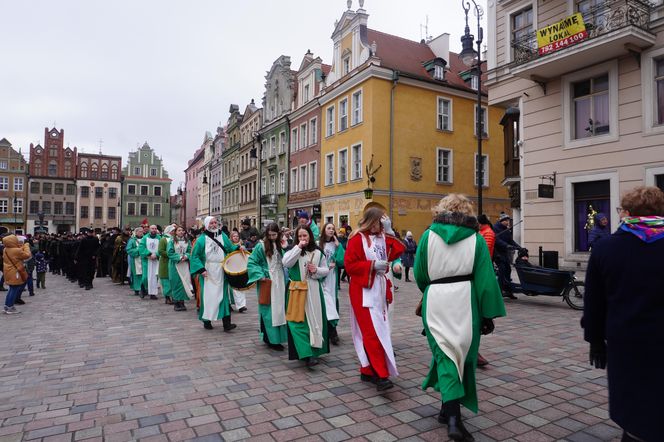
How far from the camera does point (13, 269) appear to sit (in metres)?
10.1

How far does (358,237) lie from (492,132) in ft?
95.3

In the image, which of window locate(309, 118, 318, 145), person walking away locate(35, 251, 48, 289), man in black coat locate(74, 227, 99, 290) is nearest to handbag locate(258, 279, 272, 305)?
man in black coat locate(74, 227, 99, 290)

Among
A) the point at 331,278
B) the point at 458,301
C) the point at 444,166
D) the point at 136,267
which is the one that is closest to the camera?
the point at 458,301

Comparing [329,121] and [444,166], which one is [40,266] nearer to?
[329,121]

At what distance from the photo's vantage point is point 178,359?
19.5ft

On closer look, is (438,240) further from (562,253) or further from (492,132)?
(492,132)

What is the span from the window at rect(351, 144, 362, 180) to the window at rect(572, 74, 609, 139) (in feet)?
44.6

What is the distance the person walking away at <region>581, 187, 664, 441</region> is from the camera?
249 centimetres

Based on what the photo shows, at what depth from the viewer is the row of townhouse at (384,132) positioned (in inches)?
1064

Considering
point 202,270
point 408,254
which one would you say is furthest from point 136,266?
point 408,254

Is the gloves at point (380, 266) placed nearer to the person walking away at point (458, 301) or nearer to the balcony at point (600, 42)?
the person walking away at point (458, 301)

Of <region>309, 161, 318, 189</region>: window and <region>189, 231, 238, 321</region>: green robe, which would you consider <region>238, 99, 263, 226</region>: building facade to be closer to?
<region>309, 161, 318, 189</region>: window

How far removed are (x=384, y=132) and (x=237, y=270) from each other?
20.7 m

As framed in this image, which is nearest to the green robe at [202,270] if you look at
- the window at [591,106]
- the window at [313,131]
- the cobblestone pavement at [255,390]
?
the cobblestone pavement at [255,390]
